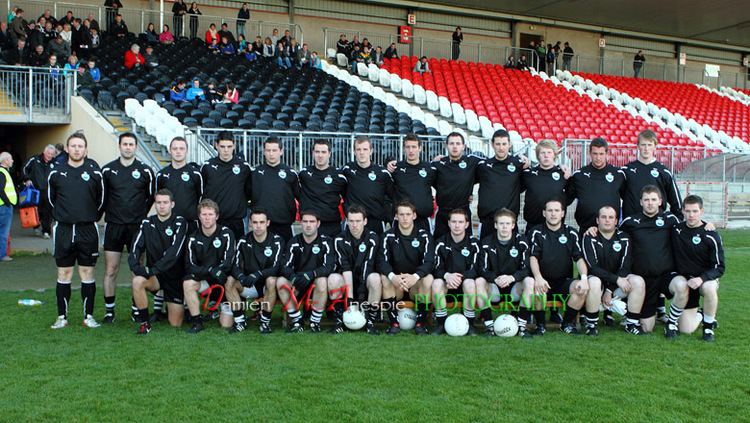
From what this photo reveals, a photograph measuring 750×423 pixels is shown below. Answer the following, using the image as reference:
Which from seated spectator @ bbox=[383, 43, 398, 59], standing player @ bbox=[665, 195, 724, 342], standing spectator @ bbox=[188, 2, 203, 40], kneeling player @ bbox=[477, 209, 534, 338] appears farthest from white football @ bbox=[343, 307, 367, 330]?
seated spectator @ bbox=[383, 43, 398, 59]

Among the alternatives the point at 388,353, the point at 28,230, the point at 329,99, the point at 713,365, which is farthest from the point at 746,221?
the point at 28,230

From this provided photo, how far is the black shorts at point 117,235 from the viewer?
6832mm

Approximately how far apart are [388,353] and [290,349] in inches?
31.8

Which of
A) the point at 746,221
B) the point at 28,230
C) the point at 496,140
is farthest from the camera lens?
the point at 746,221

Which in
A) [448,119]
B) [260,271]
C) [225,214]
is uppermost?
[448,119]

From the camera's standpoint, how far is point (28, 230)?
14.3 metres

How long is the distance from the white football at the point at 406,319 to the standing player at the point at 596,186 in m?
2.00

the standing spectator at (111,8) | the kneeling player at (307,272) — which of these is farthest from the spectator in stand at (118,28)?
the kneeling player at (307,272)

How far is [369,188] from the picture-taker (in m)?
7.28

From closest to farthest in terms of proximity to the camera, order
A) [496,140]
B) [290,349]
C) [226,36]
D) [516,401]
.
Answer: [516,401]
[290,349]
[496,140]
[226,36]

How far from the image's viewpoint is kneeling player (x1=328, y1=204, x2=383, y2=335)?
654cm

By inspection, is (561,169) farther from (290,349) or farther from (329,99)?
(329,99)

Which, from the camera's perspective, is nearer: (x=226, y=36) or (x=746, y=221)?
(x=746, y=221)

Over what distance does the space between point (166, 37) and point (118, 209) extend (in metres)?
15.3
